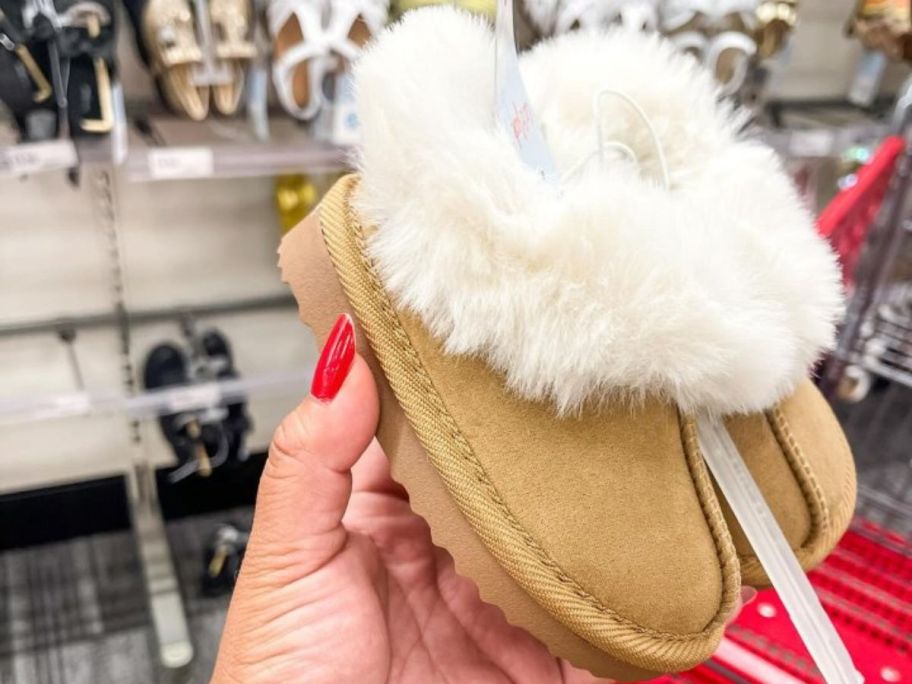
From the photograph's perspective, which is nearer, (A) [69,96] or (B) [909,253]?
(A) [69,96]

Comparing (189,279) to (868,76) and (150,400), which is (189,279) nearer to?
(150,400)

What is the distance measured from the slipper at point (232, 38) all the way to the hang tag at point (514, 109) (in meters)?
0.54

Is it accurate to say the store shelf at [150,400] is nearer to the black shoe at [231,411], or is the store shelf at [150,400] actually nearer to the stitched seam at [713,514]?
the black shoe at [231,411]

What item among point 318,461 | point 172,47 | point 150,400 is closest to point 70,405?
point 150,400

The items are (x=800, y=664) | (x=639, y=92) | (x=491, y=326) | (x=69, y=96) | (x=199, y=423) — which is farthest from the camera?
(x=199, y=423)

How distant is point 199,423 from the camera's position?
1106 mm

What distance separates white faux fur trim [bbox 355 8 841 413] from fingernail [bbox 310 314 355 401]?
3cm

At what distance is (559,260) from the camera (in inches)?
15.2

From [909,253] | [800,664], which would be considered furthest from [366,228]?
[909,253]

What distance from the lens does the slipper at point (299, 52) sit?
87 cm

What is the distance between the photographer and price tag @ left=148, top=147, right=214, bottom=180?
2.76 feet

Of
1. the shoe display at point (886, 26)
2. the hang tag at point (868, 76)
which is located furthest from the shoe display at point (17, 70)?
the hang tag at point (868, 76)

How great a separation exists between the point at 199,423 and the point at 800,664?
31.7 inches

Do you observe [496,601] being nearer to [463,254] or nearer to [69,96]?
[463,254]
